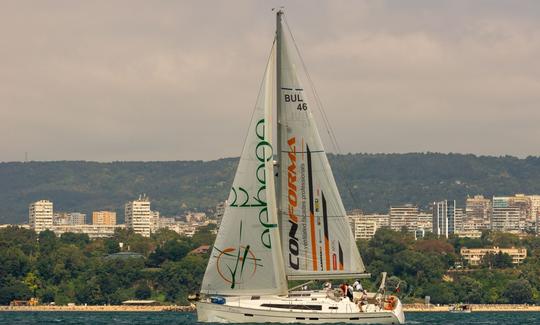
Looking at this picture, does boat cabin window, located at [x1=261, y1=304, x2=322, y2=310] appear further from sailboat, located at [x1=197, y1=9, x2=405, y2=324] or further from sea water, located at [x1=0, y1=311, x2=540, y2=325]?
sea water, located at [x1=0, y1=311, x2=540, y2=325]

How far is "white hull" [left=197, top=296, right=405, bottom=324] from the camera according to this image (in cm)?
5647

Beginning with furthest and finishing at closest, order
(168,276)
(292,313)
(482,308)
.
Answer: (168,276) → (482,308) → (292,313)

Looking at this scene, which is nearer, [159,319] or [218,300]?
[218,300]

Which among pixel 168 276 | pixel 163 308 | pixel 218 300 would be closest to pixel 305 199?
pixel 218 300

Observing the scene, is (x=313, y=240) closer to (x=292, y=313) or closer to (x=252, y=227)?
(x=252, y=227)

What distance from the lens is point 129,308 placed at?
505ft

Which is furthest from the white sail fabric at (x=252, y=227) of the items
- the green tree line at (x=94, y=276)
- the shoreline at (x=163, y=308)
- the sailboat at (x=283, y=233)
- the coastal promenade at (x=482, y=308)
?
the green tree line at (x=94, y=276)

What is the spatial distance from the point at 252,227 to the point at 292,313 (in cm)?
375

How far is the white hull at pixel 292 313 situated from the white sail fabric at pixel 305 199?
1311mm

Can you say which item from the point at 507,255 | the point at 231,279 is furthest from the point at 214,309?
the point at 507,255

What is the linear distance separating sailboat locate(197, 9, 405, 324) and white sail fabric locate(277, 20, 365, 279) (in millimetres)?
38

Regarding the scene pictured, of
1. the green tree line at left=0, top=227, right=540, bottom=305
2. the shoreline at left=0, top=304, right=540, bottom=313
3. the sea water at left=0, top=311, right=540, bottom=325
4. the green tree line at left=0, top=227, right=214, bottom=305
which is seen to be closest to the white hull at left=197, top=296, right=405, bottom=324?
the sea water at left=0, top=311, right=540, bottom=325

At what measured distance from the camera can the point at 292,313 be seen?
185 ft

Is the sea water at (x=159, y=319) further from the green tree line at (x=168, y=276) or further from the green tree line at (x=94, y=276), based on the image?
the green tree line at (x=94, y=276)
